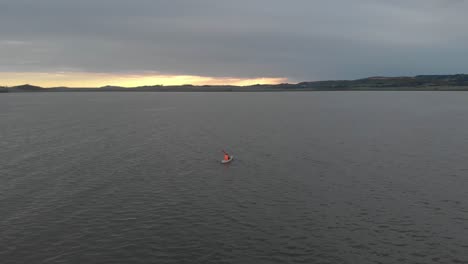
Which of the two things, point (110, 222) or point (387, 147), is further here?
point (387, 147)

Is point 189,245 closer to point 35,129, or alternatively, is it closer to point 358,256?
point 358,256

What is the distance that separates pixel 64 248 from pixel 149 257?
8.70 metres

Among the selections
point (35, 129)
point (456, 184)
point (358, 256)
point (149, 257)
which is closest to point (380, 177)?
point (456, 184)

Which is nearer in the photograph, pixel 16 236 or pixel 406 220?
pixel 16 236

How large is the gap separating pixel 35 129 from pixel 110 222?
9205cm

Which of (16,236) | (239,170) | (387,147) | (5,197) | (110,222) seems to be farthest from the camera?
(387,147)

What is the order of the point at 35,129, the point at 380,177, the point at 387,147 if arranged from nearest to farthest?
1. the point at 380,177
2. the point at 387,147
3. the point at 35,129

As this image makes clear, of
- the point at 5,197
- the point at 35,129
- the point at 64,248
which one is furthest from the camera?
the point at 35,129

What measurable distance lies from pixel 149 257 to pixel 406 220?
29238 mm

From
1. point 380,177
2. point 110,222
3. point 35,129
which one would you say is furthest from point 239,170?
point 35,129

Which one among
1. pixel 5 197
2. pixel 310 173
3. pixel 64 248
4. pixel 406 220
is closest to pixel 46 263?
pixel 64 248

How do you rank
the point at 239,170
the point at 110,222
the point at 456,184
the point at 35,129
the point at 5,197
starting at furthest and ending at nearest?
the point at 35,129
the point at 239,170
the point at 456,184
the point at 5,197
the point at 110,222

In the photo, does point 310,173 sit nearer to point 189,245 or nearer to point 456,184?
point 456,184

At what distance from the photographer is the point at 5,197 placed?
49.9 meters
